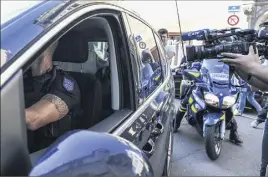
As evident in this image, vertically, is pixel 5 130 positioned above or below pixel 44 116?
above

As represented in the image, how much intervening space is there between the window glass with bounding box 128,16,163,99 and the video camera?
0.31 m

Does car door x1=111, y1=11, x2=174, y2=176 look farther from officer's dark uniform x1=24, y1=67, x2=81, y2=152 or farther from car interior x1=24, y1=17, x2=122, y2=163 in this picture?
officer's dark uniform x1=24, y1=67, x2=81, y2=152

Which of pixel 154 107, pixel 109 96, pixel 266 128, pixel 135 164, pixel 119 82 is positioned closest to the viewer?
pixel 135 164

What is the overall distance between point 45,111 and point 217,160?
3.38 m

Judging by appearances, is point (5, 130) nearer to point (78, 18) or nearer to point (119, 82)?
point (78, 18)

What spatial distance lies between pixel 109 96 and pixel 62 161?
128cm

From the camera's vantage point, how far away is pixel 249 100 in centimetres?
739

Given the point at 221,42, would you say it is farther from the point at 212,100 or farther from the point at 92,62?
the point at 212,100

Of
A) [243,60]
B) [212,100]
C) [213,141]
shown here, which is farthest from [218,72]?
[243,60]

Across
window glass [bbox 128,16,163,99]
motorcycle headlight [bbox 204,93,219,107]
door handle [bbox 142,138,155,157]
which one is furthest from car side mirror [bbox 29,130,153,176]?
motorcycle headlight [bbox 204,93,219,107]

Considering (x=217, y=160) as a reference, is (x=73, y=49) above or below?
above

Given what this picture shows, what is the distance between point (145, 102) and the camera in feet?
7.51

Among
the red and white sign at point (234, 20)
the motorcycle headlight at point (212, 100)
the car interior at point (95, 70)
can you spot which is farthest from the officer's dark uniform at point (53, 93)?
the red and white sign at point (234, 20)

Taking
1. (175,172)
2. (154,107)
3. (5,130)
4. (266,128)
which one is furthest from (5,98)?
(175,172)
